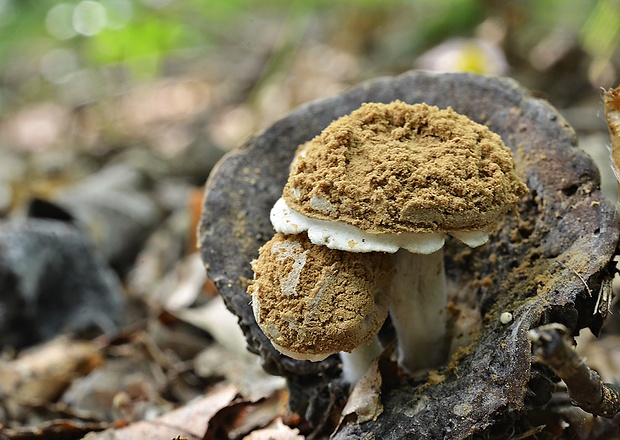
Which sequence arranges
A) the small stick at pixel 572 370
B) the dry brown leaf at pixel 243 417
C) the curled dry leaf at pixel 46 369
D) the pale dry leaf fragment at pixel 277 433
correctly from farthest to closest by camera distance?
1. the curled dry leaf at pixel 46 369
2. the dry brown leaf at pixel 243 417
3. the pale dry leaf fragment at pixel 277 433
4. the small stick at pixel 572 370

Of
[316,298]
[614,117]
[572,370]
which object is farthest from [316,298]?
[614,117]

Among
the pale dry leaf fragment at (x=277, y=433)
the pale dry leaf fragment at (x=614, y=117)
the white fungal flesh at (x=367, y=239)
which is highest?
the pale dry leaf fragment at (x=614, y=117)

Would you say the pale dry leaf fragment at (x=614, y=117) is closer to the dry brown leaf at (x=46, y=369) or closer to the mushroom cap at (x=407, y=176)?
the mushroom cap at (x=407, y=176)

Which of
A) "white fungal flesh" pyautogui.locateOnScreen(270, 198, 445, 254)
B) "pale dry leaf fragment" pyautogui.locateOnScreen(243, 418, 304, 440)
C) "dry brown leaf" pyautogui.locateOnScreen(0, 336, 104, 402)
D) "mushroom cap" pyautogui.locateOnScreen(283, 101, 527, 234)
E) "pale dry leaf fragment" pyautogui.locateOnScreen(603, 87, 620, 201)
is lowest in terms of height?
"dry brown leaf" pyautogui.locateOnScreen(0, 336, 104, 402)

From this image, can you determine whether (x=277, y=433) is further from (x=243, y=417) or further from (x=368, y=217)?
(x=368, y=217)

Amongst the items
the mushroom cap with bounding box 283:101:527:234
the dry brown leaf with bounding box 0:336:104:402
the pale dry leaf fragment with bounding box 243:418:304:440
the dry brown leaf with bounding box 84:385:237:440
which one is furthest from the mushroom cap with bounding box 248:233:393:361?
the dry brown leaf with bounding box 0:336:104:402

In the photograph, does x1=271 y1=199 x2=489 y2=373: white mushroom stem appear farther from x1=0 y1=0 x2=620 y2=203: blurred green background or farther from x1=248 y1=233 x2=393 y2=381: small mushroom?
x1=0 y1=0 x2=620 y2=203: blurred green background

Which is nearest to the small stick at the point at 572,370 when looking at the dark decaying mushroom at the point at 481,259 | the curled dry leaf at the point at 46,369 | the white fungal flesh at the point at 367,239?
the dark decaying mushroom at the point at 481,259
